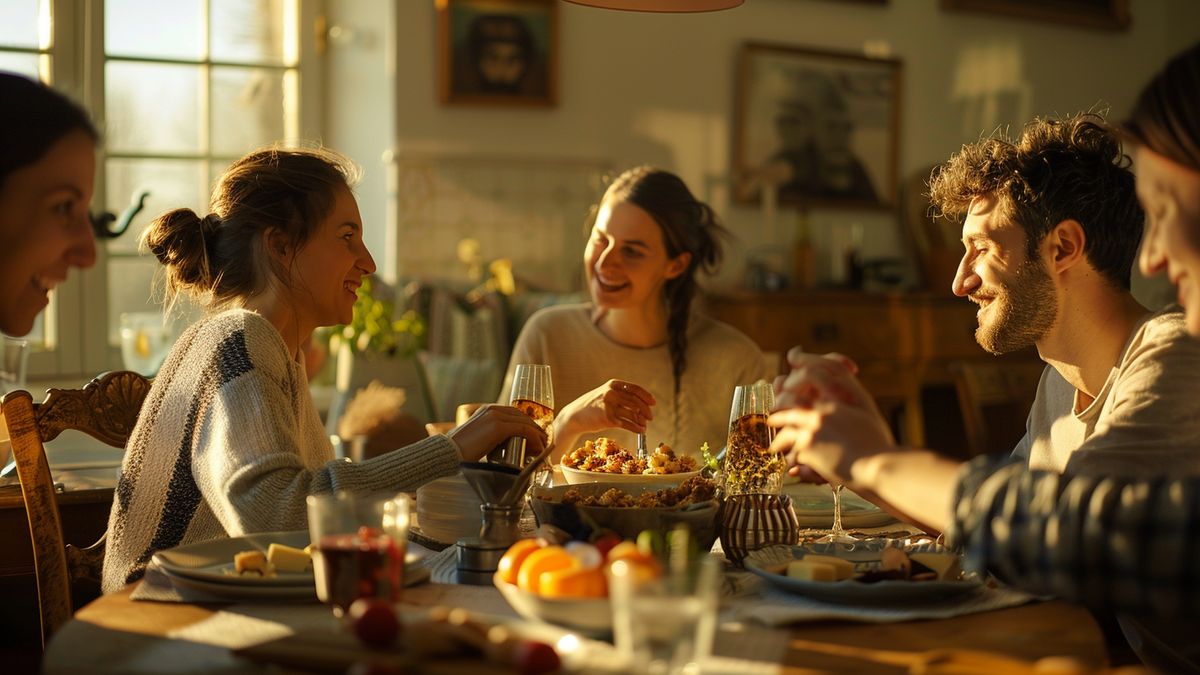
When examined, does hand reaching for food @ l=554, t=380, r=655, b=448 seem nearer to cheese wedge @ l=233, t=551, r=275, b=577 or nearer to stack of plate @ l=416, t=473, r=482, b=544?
stack of plate @ l=416, t=473, r=482, b=544

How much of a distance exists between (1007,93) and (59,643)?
5.88 meters

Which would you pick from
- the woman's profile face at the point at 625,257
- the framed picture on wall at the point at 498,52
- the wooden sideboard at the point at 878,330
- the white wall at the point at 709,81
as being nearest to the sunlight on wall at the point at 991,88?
the white wall at the point at 709,81

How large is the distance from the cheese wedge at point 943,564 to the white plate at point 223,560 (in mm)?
736

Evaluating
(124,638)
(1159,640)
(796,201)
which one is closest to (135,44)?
(796,201)

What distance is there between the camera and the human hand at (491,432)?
6.14 feet

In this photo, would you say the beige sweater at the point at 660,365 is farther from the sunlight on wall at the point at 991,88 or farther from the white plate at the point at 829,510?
the sunlight on wall at the point at 991,88

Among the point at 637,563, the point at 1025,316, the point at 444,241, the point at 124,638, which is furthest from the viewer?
the point at 444,241

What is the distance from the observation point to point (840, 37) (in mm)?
5809

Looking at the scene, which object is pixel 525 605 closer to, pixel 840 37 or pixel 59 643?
pixel 59 643

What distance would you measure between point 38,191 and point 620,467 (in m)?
0.98

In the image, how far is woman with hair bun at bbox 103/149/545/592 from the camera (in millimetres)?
1712

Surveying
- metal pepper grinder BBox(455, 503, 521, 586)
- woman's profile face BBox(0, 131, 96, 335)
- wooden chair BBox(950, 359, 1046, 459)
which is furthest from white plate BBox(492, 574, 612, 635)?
wooden chair BBox(950, 359, 1046, 459)

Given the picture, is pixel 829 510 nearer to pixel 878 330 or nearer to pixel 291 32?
pixel 878 330

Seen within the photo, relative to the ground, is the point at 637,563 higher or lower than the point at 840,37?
lower
